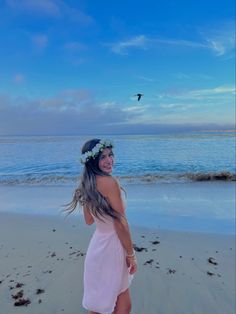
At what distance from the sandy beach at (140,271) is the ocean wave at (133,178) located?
22.2 ft

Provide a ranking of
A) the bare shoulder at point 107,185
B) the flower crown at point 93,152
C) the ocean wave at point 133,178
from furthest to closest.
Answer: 1. the ocean wave at point 133,178
2. the flower crown at point 93,152
3. the bare shoulder at point 107,185

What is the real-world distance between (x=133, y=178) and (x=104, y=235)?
10.7 m

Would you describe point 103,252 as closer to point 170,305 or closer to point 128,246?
point 128,246

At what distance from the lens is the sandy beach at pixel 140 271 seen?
3.08 meters

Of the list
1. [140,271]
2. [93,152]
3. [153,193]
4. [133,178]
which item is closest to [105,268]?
[93,152]

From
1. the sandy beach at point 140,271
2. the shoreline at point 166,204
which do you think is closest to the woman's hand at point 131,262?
the sandy beach at point 140,271

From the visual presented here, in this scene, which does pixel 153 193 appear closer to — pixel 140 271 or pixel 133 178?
pixel 133 178

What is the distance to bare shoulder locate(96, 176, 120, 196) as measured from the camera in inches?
81.6

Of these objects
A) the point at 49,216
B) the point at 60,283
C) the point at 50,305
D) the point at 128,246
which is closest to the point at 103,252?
the point at 128,246

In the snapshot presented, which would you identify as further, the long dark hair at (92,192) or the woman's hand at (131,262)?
the woman's hand at (131,262)

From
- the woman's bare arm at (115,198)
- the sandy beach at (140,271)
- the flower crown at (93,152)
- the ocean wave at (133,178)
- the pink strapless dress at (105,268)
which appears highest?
the flower crown at (93,152)

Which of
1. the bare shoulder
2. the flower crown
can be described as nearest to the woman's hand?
Answer: the bare shoulder

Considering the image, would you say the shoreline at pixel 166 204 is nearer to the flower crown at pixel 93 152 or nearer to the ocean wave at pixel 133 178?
the ocean wave at pixel 133 178

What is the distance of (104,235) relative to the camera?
2.17m
